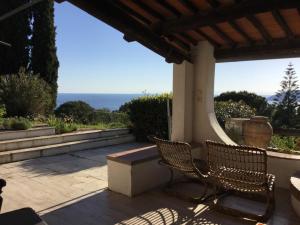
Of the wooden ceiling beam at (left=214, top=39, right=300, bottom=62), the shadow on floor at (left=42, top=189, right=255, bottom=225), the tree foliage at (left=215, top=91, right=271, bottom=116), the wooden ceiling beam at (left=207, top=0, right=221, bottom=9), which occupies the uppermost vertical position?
the wooden ceiling beam at (left=207, top=0, right=221, bottom=9)

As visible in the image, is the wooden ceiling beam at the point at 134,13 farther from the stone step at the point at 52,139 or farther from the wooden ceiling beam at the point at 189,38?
the stone step at the point at 52,139

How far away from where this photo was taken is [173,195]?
469cm

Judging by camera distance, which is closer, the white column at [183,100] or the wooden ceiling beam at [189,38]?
the wooden ceiling beam at [189,38]

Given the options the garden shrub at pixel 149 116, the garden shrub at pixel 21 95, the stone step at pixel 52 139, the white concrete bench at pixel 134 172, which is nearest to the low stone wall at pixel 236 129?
the garden shrub at pixel 149 116

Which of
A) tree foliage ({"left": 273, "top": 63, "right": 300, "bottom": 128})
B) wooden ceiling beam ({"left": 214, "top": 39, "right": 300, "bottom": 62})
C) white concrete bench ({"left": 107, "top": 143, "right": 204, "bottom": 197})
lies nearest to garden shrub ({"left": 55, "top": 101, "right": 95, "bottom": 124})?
tree foliage ({"left": 273, "top": 63, "right": 300, "bottom": 128})

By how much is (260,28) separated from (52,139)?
574 cm

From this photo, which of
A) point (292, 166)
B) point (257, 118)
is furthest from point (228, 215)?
point (257, 118)

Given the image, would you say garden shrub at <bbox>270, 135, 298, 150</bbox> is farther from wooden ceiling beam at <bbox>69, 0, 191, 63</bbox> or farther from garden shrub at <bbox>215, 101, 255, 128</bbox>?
wooden ceiling beam at <bbox>69, 0, 191, 63</bbox>

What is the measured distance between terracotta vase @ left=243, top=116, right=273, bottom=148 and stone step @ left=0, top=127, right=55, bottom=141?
5249 millimetres

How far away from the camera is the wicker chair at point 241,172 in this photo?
3797mm

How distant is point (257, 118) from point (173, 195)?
252 cm

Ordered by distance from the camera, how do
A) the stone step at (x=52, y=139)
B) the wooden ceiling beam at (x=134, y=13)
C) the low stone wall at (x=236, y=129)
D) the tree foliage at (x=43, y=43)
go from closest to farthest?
the wooden ceiling beam at (x=134, y=13)
the low stone wall at (x=236, y=129)
the stone step at (x=52, y=139)
the tree foliage at (x=43, y=43)

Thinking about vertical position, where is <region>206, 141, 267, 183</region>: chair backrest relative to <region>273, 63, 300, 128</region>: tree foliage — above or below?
below

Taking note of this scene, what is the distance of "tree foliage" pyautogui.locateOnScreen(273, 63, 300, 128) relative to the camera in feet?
35.4
